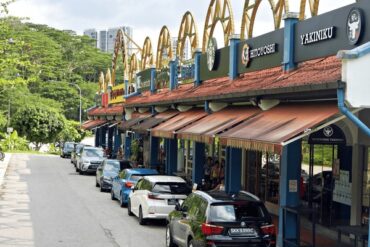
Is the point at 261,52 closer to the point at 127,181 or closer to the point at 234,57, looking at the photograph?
the point at 234,57

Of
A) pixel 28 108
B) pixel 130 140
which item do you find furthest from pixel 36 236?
pixel 28 108

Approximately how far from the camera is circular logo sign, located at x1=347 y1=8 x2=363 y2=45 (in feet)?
37.9

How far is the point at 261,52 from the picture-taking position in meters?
16.8

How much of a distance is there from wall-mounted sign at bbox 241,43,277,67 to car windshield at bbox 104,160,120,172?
10.9 meters

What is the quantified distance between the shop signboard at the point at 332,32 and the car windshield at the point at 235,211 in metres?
3.78

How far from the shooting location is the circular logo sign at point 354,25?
37.9ft

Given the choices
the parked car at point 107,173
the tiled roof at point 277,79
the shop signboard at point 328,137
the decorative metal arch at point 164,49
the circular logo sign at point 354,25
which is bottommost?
the parked car at point 107,173

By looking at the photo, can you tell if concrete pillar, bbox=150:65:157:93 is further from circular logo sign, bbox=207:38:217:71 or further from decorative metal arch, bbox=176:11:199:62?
circular logo sign, bbox=207:38:217:71

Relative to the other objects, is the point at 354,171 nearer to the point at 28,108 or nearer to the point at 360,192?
the point at 360,192

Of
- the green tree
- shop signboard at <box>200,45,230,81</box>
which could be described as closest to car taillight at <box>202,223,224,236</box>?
shop signboard at <box>200,45,230,81</box>

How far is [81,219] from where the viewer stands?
18250 mm

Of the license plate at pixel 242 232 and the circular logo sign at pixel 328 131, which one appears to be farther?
the circular logo sign at pixel 328 131

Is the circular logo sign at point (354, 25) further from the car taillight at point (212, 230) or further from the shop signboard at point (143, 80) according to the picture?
the shop signboard at point (143, 80)

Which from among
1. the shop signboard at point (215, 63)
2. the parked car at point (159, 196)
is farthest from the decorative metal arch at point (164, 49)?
the parked car at point (159, 196)
